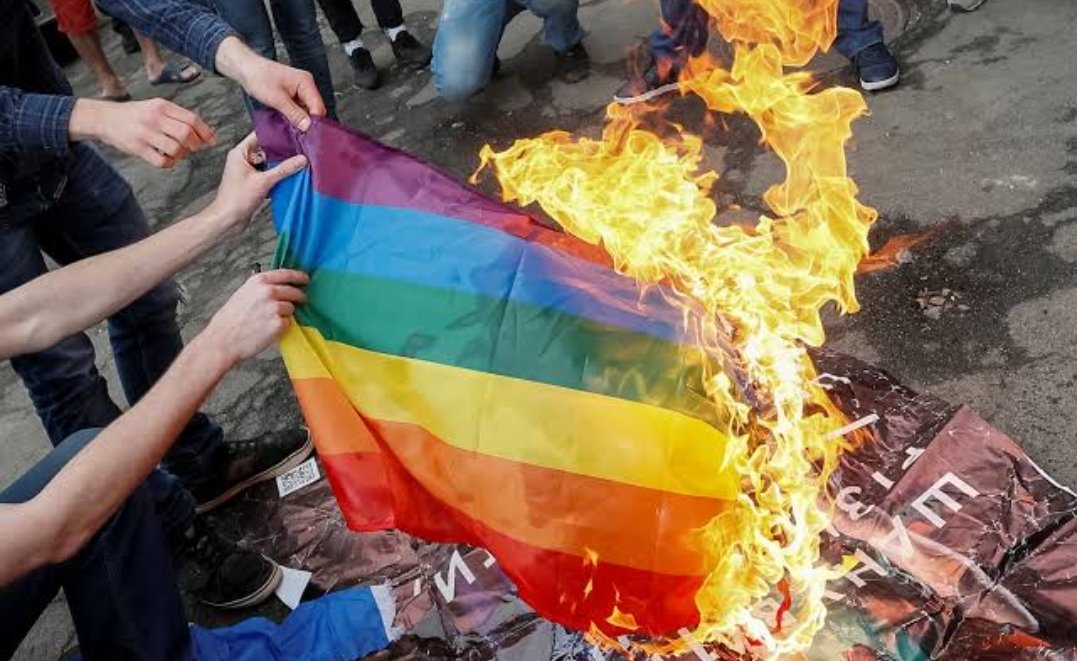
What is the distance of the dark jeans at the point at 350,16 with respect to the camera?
17.0ft

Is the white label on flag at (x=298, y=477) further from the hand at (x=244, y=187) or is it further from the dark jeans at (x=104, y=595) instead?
the hand at (x=244, y=187)

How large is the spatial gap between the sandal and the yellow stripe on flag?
5.43 meters

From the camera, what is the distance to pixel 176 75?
21.3ft

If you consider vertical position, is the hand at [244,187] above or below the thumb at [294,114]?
below

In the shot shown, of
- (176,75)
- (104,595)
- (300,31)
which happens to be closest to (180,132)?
(104,595)

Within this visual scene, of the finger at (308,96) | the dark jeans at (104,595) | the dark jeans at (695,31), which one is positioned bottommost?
the dark jeans at (695,31)

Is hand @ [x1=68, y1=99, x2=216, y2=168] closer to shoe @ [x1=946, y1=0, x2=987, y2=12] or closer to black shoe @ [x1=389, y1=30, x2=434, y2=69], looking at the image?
black shoe @ [x1=389, y1=30, x2=434, y2=69]

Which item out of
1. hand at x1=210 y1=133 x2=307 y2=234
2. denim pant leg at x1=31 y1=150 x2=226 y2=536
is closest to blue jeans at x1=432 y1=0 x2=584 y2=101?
denim pant leg at x1=31 y1=150 x2=226 y2=536

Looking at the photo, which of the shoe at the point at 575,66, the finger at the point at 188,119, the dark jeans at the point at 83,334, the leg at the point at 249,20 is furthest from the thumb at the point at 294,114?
the shoe at the point at 575,66

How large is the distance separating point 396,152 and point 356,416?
0.60m

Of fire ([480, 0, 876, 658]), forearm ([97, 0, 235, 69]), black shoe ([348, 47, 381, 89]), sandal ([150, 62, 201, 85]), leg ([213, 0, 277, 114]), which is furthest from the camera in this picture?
sandal ([150, 62, 201, 85])

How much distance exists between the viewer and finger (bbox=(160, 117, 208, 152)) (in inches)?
79.5

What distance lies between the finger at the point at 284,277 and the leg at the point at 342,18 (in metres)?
3.70

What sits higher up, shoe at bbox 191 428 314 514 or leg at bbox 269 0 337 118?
leg at bbox 269 0 337 118
